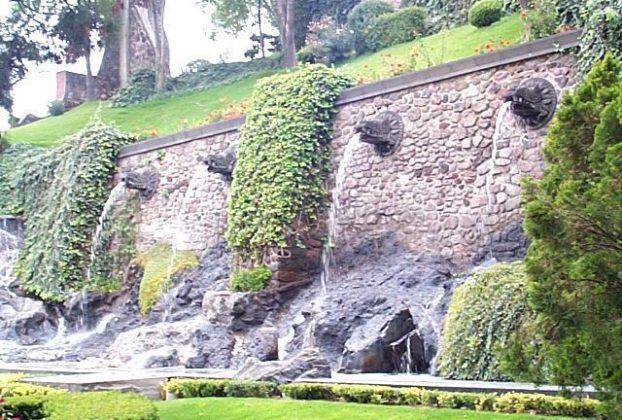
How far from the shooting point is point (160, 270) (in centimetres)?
1527

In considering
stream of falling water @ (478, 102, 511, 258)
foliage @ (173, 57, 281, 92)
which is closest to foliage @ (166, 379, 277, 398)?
stream of falling water @ (478, 102, 511, 258)

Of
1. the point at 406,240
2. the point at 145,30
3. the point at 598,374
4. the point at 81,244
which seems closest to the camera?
the point at 598,374

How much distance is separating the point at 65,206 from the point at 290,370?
1069 cm

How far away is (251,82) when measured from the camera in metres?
26.0

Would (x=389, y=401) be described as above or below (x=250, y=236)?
below

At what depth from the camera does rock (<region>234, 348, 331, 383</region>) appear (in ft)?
25.7

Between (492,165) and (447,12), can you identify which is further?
(447,12)

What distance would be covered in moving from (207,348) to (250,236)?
2.81 metres

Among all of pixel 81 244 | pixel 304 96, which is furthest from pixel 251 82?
pixel 304 96

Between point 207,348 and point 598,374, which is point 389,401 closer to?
point 598,374

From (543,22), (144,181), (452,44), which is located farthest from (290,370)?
(452,44)

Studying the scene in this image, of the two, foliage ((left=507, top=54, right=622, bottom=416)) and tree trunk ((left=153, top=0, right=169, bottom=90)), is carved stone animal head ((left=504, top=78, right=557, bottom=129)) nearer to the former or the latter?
foliage ((left=507, top=54, right=622, bottom=416))

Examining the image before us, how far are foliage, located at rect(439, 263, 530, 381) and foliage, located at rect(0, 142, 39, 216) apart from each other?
42.1 ft

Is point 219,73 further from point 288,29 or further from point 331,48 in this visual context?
point 331,48
